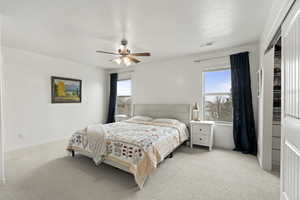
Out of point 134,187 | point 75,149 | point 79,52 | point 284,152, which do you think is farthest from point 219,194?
point 79,52

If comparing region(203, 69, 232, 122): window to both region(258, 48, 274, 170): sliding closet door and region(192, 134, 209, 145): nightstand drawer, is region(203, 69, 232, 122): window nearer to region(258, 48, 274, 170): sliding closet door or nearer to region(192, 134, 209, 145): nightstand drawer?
region(192, 134, 209, 145): nightstand drawer

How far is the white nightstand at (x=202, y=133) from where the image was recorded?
11.4 feet

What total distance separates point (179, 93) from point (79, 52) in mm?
3183

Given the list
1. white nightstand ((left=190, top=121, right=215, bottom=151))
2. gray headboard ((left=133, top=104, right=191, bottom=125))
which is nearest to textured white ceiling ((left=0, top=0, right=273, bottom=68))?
gray headboard ((left=133, top=104, right=191, bottom=125))

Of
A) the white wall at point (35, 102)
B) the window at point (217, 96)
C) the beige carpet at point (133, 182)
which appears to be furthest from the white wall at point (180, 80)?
the white wall at point (35, 102)

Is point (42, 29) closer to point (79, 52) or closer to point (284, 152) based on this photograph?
point (79, 52)

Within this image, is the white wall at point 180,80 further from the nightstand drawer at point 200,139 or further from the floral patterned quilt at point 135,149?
the floral patterned quilt at point 135,149

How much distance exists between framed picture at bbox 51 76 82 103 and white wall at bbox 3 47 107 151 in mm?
125

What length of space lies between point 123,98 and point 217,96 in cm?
356

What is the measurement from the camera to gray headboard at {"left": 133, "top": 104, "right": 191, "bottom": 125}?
3994 mm

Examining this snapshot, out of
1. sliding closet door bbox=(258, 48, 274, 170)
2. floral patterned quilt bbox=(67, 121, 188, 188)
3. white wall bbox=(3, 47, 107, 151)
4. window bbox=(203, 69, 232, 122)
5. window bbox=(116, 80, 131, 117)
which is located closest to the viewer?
floral patterned quilt bbox=(67, 121, 188, 188)

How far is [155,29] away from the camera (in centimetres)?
259

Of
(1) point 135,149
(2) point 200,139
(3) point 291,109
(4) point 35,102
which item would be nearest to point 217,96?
(2) point 200,139

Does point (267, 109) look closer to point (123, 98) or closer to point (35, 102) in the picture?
point (123, 98)
